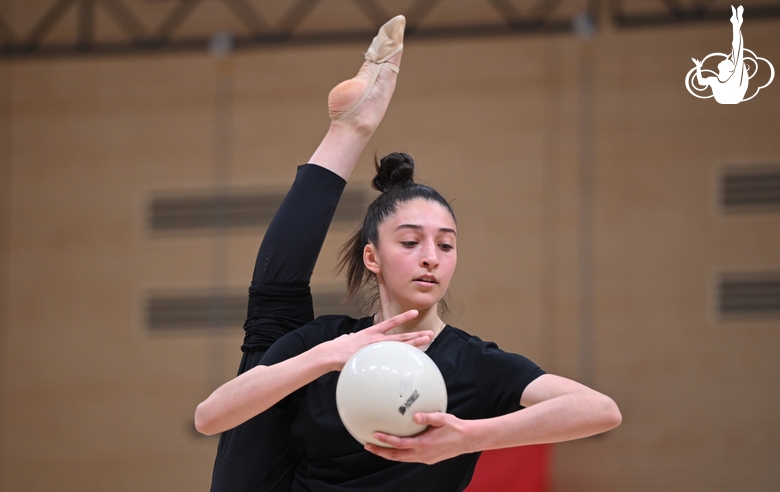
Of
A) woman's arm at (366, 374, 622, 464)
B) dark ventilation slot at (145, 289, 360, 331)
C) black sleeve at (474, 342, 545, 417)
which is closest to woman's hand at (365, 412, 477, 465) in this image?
woman's arm at (366, 374, 622, 464)

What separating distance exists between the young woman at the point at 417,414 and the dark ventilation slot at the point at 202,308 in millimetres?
4542

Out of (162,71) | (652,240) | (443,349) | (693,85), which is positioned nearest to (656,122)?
(693,85)

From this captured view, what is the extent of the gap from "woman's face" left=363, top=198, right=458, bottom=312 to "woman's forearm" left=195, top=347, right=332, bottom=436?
361 mm

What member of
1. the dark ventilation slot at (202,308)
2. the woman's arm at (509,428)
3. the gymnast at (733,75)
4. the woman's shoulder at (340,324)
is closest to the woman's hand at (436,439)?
the woman's arm at (509,428)

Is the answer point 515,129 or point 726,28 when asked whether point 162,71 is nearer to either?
point 515,129

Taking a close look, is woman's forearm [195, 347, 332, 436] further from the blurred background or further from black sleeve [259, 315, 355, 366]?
the blurred background

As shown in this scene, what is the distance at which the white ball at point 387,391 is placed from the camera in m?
1.95

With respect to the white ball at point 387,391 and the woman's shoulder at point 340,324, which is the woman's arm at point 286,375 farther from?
the woman's shoulder at point 340,324

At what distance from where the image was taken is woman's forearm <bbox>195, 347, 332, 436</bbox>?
6.83 feet

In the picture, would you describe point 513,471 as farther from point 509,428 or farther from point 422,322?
point 509,428

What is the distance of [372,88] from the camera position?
2973 millimetres

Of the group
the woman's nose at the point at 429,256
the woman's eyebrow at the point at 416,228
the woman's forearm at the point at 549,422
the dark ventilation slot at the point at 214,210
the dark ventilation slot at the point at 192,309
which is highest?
the dark ventilation slot at the point at 214,210

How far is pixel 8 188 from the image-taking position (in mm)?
7676

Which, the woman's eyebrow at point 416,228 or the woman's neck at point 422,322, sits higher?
the woman's eyebrow at point 416,228
